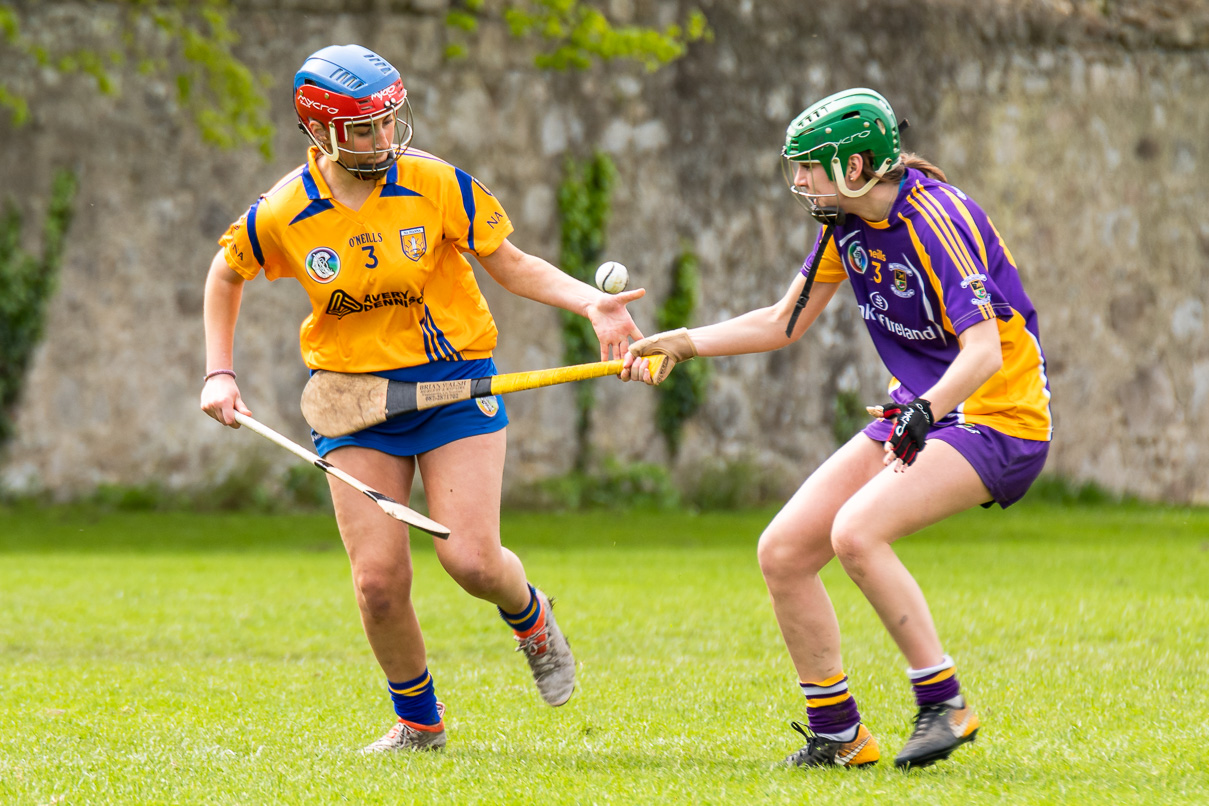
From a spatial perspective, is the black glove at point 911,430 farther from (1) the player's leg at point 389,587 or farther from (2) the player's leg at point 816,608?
(1) the player's leg at point 389,587

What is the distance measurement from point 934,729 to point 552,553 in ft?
23.8

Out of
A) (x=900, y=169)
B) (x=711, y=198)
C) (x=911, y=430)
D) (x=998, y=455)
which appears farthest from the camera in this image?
(x=711, y=198)

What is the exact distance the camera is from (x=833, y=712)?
4.34 meters

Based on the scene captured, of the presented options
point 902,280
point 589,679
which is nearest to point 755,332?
point 902,280

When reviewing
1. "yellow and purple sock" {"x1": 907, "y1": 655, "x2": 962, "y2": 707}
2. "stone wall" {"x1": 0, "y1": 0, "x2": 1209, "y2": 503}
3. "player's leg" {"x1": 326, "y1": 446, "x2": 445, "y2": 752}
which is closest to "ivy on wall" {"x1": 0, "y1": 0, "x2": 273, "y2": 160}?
"stone wall" {"x1": 0, "y1": 0, "x2": 1209, "y2": 503}

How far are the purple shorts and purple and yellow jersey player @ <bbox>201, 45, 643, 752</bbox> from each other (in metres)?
1.13

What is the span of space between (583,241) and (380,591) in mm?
9671

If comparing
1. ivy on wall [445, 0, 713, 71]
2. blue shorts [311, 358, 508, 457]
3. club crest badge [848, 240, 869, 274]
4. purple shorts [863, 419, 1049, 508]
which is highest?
ivy on wall [445, 0, 713, 71]

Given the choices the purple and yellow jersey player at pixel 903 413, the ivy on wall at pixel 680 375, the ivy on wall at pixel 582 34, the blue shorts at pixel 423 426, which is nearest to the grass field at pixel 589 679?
the purple and yellow jersey player at pixel 903 413

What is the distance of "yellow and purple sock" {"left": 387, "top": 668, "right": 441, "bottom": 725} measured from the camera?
15.5ft

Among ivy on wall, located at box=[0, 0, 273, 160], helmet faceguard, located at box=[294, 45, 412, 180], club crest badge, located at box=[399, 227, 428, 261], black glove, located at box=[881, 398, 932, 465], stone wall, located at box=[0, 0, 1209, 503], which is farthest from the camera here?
stone wall, located at box=[0, 0, 1209, 503]

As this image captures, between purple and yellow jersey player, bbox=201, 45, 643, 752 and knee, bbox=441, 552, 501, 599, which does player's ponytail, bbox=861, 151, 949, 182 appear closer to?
purple and yellow jersey player, bbox=201, 45, 643, 752

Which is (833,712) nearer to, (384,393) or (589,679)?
(384,393)

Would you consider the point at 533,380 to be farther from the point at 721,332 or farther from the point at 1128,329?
the point at 1128,329
